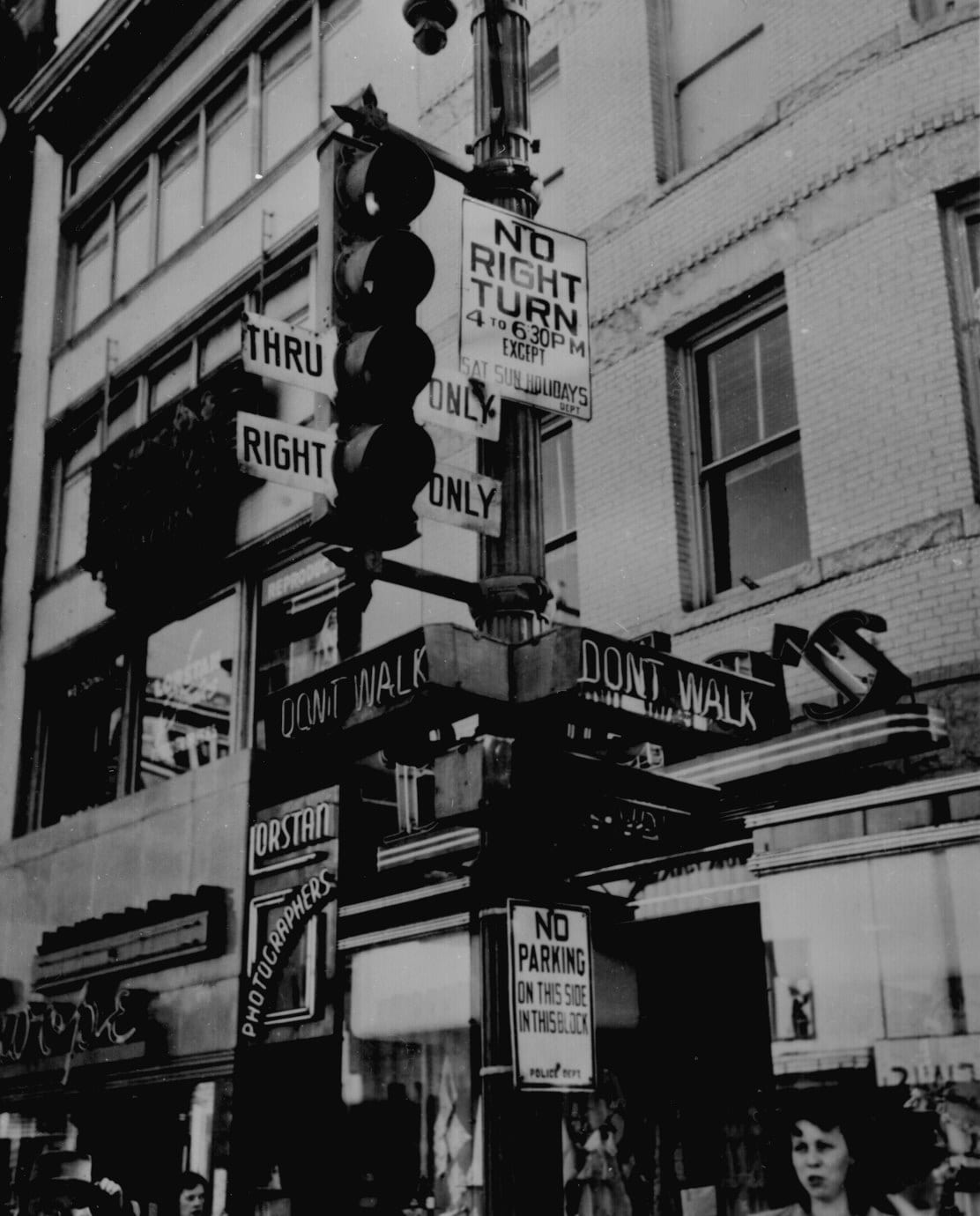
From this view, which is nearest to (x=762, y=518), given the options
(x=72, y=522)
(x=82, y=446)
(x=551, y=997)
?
(x=551, y=997)

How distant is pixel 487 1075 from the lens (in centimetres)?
535

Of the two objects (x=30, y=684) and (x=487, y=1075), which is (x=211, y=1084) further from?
(x=487, y=1075)

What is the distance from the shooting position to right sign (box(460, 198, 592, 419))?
262 inches

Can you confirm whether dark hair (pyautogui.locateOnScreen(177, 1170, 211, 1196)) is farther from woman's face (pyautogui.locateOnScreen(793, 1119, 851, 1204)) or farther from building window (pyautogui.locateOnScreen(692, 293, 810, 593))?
building window (pyautogui.locateOnScreen(692, 293, 810, 593))

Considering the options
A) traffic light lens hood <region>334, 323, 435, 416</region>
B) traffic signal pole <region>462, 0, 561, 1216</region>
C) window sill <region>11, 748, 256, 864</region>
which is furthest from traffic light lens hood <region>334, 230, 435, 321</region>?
window sill <region>11, 748, 256, 864</region>

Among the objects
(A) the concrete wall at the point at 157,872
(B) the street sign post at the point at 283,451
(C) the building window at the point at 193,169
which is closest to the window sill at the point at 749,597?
(B) the street sign post at the point at 283,451

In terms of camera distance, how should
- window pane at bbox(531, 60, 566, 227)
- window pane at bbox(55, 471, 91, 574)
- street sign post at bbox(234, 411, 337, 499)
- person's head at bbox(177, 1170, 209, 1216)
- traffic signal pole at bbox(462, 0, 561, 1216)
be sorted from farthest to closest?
window pane at bbox(55, 471, 91, 574)
window pane at bbox(531, 60, 566, 227)
person's head at bbox(177, 1170, 209, 1216)
street sign post at bbox(234, 411, 337, 499)
traffic signal pole at bbox(462, 0, 561, 1216)

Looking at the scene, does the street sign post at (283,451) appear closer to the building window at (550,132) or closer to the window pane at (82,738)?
the building window at (550,132)

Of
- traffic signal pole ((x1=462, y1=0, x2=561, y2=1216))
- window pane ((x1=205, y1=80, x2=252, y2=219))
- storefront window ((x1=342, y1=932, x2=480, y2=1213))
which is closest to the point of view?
traffic signal pole ((x1=462, y1=0, x2=561, y2=1216))

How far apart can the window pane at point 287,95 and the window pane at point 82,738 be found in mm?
6696

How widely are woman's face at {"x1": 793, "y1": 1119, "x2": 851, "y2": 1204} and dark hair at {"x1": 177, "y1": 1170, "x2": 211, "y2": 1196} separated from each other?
647 cm

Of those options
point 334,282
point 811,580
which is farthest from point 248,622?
point 334,282

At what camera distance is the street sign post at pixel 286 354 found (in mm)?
6301

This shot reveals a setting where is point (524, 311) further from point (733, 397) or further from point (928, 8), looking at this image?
point (928, 8)
